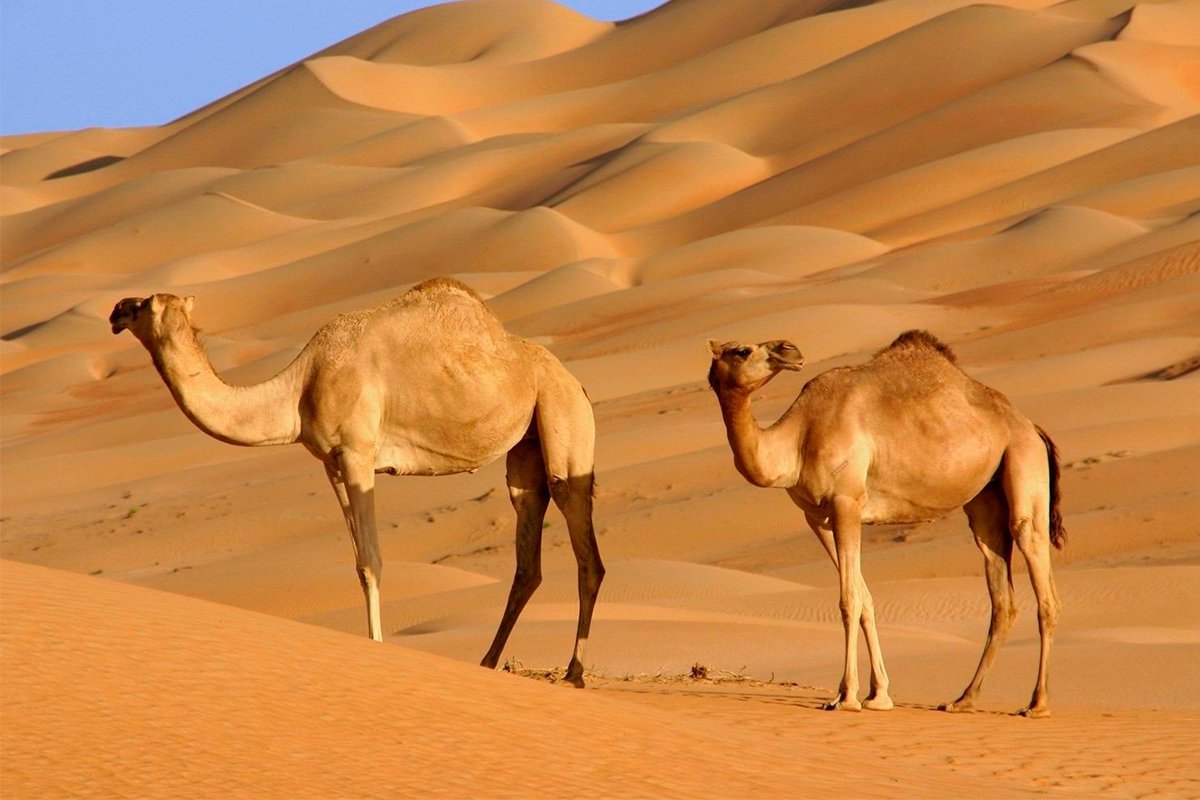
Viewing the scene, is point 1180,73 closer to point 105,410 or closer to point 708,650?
point 105,410

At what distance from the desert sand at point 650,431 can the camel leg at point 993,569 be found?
31cm

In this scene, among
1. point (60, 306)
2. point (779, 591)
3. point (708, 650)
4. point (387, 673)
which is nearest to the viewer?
point (387, 673)

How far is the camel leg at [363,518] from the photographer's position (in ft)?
32.1

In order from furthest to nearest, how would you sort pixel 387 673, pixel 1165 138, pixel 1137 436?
pixel 1165 138 → pixel 1137 436 → pixel 387 673

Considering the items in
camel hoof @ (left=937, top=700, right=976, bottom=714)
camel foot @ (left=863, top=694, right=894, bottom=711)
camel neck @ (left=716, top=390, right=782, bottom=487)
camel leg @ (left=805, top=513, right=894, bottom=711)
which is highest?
camel neck @ (left=716, top=390, right=782, bottom=487)

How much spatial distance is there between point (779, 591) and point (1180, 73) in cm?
5406

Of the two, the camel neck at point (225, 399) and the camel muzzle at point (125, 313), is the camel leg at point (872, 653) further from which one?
the camel muzzle at point (125, 313)

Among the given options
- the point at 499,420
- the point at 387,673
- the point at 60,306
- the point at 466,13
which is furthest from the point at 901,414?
the point at 466,13

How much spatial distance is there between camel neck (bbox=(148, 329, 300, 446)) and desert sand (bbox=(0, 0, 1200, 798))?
3.23ft

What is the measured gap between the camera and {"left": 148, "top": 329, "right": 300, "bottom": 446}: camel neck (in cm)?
970

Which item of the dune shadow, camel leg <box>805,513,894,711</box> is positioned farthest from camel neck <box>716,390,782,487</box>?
the dune shadow

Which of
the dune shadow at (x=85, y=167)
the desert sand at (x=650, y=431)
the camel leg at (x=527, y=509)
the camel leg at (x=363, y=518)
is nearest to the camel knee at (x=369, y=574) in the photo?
the camel leg at (x=363, y=518)

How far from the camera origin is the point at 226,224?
75.1 metres

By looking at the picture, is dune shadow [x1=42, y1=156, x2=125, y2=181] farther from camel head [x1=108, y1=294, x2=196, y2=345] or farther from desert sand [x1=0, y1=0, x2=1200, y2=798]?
camel head [x1=108, y1=294, x2=196, y2=345]
